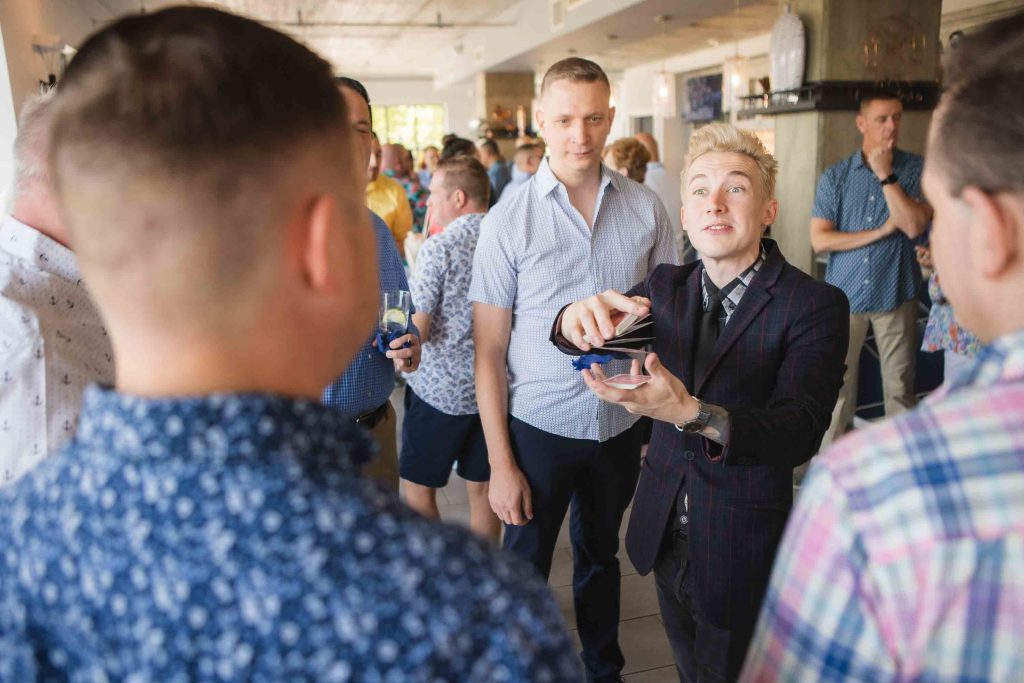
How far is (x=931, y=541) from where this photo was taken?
A: 2.17 ft

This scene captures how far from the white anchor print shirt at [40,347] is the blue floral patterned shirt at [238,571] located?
0.91 meters

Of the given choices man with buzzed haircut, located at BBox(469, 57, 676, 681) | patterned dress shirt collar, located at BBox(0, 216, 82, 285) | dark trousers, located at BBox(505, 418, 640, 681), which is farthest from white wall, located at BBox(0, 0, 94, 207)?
dark trousers, located at BBox(505, 418, 640, 681)

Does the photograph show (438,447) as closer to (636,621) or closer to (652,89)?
(636,621)

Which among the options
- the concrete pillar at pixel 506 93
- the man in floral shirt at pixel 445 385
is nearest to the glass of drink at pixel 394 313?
the man in floral shirt at pixel 445 385

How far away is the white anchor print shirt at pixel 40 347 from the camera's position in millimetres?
1405

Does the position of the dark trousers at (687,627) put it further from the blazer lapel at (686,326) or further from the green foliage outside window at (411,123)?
the green foliage outside window at (411,123)

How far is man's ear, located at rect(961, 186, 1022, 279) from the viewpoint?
71cm

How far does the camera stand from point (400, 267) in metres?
2.57

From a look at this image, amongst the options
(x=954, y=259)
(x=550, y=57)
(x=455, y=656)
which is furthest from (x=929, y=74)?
(x=550, y=57)

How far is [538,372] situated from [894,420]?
5.14ft

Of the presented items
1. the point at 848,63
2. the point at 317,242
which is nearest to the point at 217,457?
the point at 317,242

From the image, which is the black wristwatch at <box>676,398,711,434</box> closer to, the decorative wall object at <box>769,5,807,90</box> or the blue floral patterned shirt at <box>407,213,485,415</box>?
the blue floral patterned shirt at <box>407,213,485,415</box>

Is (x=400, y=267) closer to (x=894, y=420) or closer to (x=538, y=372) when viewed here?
(x=538, y=372)

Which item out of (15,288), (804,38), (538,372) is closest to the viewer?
(15,288)
